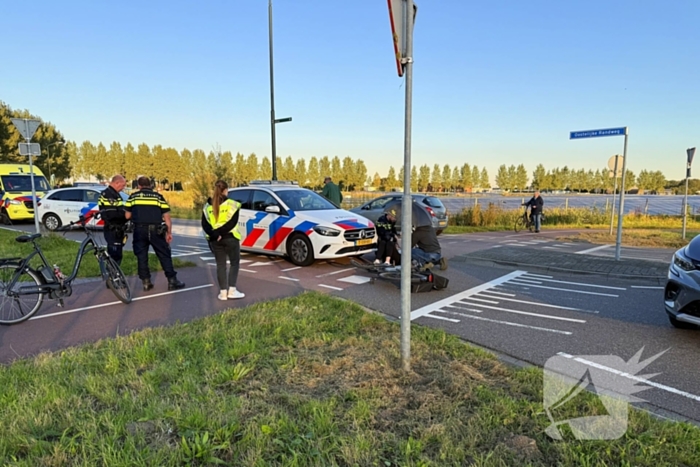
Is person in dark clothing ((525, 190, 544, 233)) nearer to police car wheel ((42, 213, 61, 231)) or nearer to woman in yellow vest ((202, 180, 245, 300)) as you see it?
woman in yellow vest ((202, 180, 245, 300))

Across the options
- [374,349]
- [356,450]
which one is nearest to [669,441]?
[356,450]

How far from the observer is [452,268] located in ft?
30.5

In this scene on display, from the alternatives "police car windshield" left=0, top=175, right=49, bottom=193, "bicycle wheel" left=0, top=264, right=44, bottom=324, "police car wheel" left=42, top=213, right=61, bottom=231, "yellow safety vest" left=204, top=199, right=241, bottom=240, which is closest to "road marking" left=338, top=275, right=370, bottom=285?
"yellow safety vest" left=204, top=199, right=241, bottom=240

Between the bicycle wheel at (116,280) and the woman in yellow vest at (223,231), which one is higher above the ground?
the woman in yellow vest at (223,231)

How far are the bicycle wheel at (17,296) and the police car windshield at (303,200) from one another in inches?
200

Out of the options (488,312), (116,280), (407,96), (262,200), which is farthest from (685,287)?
(262,200)

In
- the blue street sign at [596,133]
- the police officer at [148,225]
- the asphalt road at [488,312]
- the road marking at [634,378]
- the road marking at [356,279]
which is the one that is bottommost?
the road marking at [356,279]

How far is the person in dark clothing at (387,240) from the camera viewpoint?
28.2ft

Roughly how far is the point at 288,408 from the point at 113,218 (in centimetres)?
536

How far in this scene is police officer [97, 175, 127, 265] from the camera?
6.88 m

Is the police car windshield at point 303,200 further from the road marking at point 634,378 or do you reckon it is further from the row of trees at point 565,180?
the row of trees at point 565,180

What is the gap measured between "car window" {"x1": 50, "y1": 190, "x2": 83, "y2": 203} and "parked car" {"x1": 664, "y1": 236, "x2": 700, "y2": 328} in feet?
58.5

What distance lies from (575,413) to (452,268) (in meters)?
6.47

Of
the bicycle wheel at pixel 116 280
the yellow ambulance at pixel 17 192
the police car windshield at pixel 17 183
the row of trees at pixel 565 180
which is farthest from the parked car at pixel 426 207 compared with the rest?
the row of trees at pixel 565 180
